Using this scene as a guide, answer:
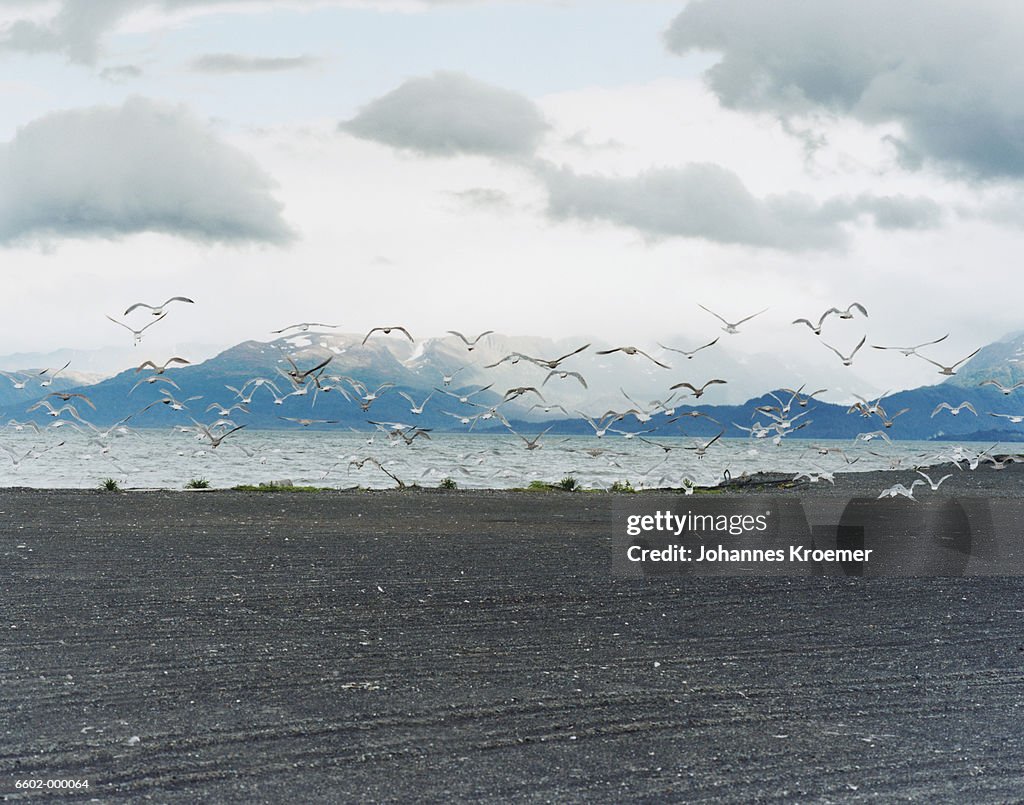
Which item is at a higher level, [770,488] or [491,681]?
[491,681]

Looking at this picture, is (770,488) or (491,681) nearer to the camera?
(491,681)

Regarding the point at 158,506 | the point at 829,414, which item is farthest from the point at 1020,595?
the point at 829,414

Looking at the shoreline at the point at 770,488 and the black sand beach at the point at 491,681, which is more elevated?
the black sand beach at the point at 491,681

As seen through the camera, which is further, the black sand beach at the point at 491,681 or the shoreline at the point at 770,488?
the shoreline at the point at 770,488

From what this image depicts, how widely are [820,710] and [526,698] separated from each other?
1572 mm

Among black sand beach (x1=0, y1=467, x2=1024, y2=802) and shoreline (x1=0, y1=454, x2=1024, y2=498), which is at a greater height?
black sand beach (x1=0, y1=467, x2=1024, y2=802)

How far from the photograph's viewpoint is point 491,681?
18.6 feet

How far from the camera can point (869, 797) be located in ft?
13.8

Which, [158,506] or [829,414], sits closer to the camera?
[158,506]

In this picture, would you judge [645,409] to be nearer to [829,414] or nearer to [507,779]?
[507,779]

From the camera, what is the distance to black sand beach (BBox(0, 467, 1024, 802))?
433 cm

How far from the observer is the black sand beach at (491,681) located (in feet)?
14.2

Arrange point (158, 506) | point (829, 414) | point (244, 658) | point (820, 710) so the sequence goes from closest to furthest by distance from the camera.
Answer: point (820, 710)
point (244, 658)
point (158, 506)
point (829, 414)

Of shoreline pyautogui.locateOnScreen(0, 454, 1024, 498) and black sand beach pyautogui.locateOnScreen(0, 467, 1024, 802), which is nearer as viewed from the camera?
black sand beach pyautogui.locateOnScreen(0, 467, 1024, 802)
